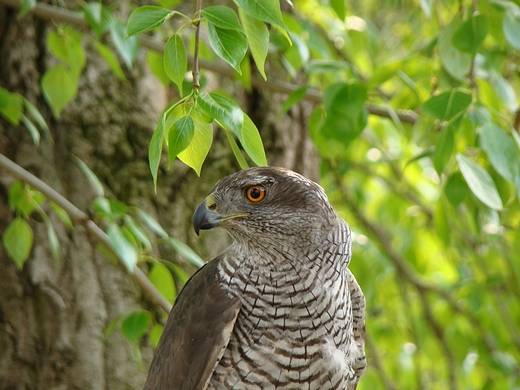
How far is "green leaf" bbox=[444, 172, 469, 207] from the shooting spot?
2.34 metres

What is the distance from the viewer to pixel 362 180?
15.8 feet

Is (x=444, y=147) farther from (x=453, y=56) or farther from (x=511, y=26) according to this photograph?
(x=511, y=26)

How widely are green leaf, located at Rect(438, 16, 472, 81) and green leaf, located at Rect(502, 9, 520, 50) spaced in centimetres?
16

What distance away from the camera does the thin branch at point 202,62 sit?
108 inches

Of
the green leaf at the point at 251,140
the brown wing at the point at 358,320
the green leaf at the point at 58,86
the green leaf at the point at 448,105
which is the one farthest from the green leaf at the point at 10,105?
the green leaf at the point at 448,105

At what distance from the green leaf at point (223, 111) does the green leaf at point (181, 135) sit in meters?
0.06

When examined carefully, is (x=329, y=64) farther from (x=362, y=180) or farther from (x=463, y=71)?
(x=362, y=180)

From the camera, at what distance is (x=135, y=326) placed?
2582 mm

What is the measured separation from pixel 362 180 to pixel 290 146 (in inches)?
56.4

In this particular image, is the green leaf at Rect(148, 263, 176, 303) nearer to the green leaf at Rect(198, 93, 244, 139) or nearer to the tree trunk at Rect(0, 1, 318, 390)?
the tree trunk at Rect(0, 1, 318, 390)

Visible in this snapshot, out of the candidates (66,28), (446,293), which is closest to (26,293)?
(66,28)

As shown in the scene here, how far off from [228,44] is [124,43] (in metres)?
0.94

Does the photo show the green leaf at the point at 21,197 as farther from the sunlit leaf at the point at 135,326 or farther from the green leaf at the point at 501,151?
the green leaf at the point at 501,151

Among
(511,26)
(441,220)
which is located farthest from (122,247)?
(511,26)
